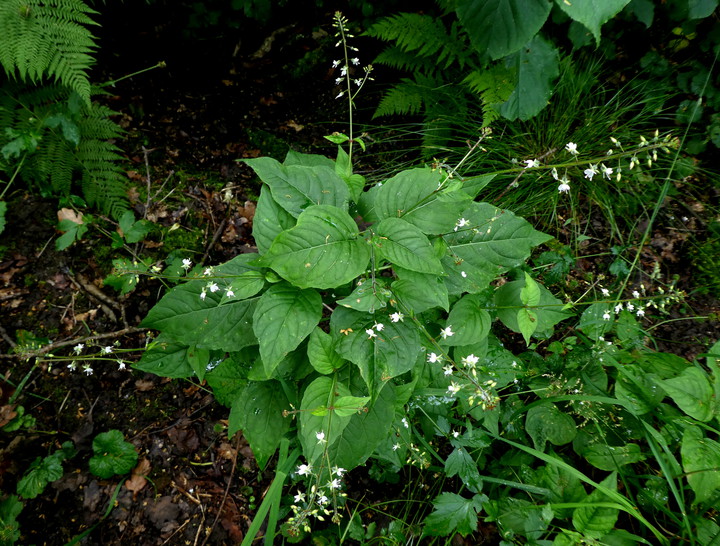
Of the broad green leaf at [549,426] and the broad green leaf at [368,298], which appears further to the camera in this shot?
the broad green leaf at [549,426]

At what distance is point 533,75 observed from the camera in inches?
96.4

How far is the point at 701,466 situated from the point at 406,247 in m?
1.53

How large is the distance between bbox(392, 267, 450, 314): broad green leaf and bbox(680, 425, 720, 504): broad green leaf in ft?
4.03

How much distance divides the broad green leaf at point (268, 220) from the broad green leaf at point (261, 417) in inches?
23.6

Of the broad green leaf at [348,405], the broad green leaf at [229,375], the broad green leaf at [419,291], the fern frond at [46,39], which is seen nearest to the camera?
the broad green leaf at [348,405]

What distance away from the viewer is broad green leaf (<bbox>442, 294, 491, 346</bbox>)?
5.37 feet

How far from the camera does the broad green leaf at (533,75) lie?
7.91 ft

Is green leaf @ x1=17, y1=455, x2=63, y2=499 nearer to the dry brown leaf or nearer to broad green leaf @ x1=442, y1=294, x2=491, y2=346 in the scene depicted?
the dry brown leaf

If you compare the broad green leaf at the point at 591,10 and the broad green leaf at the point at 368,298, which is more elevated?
the broad green leaf at the point at 591,10

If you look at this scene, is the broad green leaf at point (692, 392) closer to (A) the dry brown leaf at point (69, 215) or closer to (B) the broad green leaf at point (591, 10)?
(B) the broad green leaf at point (591, 10)

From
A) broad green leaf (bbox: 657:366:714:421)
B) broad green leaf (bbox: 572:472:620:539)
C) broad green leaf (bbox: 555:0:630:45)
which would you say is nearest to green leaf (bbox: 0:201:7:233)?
broad green leaf (bbox: 555:0:630:45)

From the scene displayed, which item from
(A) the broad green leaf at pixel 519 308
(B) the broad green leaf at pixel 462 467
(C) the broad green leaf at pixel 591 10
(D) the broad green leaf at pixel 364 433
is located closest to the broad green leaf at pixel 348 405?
(D) the broad green leaf at pixel 364 433

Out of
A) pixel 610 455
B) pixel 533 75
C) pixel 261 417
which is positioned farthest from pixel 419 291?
pixel 533 75

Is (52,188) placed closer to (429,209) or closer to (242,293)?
(242,293)
